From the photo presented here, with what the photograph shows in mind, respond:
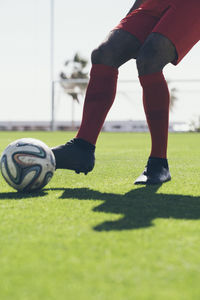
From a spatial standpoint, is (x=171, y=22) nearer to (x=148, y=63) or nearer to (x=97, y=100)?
(x=148, y=63)

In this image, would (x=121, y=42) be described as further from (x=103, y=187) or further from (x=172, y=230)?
(x=172, y=230)

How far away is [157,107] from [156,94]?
90 mm

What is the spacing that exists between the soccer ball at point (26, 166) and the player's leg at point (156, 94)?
70 centimetres

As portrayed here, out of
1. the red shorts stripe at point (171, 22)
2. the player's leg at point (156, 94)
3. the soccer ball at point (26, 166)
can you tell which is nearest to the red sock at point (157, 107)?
the player's leg at point (156, 94)

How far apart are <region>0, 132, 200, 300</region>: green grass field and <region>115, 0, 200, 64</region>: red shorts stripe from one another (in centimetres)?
100

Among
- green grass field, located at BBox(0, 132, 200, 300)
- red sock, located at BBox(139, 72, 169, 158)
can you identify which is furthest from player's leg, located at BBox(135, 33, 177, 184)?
green grass field, located at BBox(0, 132, 200, 300)

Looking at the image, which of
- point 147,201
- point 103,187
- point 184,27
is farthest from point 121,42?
point 147,201

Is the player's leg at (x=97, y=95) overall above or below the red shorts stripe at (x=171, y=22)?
below

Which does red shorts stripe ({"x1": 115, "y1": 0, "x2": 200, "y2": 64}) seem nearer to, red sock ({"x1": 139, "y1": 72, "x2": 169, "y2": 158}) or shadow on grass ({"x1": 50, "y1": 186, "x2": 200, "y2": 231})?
red sock ({"x1": 139, "y1": 72, "x2": 169, "y2": 158})

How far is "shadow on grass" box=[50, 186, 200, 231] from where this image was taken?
163cm

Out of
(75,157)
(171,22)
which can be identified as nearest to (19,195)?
(75,157)

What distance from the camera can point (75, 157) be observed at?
9.15ft

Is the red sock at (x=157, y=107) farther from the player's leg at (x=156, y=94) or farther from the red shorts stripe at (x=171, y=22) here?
the red shorts stripe at (x=171, y=22)

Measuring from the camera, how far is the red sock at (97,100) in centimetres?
289
